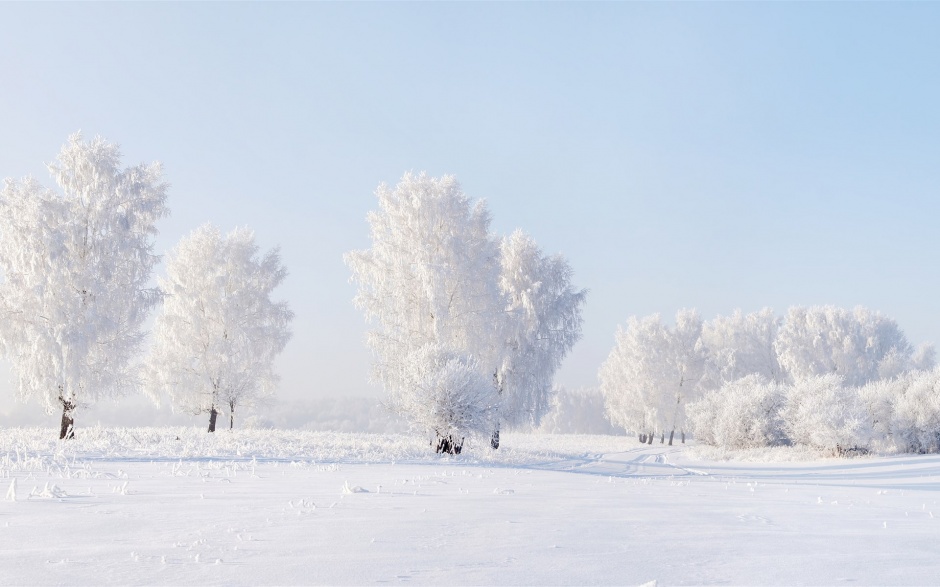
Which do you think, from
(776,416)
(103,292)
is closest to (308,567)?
(103,292)

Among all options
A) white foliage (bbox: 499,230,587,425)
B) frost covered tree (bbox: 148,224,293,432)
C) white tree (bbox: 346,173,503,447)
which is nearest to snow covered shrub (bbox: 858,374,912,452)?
white foliage (bbox: 499,230,587,425)

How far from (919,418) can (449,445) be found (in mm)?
23088

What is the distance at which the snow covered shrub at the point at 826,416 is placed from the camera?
1120 inches

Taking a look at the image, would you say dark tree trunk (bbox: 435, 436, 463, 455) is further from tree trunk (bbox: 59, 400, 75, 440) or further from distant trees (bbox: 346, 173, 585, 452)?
tree trunk (bbox: 59, 400, 75, 440)

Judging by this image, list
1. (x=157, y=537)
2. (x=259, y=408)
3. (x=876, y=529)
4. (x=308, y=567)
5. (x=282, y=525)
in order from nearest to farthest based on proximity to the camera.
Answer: (x=308, y=567) → (x=157, y=537) → (x=282, y=525) → (x=876, y=529) → (x=259, y=408)

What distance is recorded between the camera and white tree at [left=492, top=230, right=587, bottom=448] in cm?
2914

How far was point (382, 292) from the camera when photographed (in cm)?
2672

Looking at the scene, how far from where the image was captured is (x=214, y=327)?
28.9 metres

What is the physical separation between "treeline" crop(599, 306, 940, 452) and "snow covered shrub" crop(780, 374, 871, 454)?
0.05 meters

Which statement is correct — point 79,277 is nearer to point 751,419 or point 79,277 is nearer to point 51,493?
point 51,493

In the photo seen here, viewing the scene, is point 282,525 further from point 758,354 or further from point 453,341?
point 758,354

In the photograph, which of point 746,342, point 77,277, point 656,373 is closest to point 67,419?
point 77,277

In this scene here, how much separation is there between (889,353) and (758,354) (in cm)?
1102

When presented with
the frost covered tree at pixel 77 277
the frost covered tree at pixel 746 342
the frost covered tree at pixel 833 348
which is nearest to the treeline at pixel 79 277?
the frost covered tree at pixel 77 277
